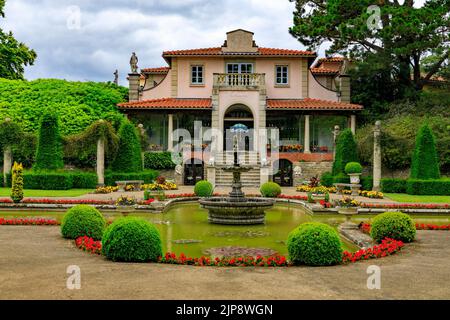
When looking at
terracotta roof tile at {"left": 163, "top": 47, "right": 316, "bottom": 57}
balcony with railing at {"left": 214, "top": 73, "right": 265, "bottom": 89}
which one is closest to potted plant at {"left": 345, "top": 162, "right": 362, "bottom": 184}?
balcony with railing at {"left": 214, "top": 73, "right": 265, "bottom": 89}

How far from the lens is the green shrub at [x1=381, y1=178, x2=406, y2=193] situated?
81.9 ft

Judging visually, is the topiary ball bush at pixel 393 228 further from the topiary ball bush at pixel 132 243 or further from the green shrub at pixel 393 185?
the green shrub at pixel 393 185

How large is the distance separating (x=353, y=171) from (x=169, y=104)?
1397 cm

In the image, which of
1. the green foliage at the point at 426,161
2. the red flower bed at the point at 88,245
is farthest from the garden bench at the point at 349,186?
the red flower bed at the point at 88,245

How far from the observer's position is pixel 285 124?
116ft

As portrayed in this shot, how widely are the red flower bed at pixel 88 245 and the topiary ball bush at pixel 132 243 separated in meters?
0.74

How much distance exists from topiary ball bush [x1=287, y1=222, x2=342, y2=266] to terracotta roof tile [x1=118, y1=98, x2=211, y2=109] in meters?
24.8

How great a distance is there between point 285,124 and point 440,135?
1078cm

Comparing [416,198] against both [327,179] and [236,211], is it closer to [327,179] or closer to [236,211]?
[327,179]

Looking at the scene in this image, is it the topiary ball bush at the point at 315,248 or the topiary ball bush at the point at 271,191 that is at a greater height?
the topiary ball bush at the point at 271,191

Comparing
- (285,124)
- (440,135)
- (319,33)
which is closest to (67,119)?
(285,124)

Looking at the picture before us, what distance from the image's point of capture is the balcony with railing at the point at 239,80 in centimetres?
3331

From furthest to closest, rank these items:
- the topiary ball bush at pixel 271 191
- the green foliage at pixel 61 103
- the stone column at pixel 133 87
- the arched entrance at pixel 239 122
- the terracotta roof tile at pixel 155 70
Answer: the terracotta roof tile at pixel 155 70, the stone column at pixel 133 87, the arched entrance at pixel 239 122, the green foliage at pixel 61 103, the topiary ball bush at pixel 271 191

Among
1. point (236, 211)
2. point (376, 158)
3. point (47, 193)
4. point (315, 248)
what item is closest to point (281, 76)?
point (376, 158)
